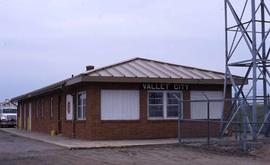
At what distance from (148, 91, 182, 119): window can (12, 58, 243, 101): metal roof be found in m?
1.01

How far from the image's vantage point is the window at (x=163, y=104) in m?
28.4

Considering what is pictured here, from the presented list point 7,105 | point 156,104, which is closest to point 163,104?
point 156,104

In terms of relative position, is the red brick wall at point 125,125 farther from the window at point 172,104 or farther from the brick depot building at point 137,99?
the window at point 172,104

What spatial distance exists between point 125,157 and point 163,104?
389 inches

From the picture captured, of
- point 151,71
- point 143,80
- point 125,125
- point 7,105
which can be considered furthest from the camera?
point 7,105

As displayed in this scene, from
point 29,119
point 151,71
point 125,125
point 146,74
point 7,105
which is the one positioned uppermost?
point 151,71

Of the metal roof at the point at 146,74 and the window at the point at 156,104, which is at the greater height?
the metal roof at the point at 146,74

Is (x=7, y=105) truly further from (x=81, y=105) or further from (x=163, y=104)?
(x=163, y=104)

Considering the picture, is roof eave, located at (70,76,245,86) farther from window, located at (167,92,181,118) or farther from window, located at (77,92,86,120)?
window, located at (167,92,181,118)

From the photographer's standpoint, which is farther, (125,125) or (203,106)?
(203,106)

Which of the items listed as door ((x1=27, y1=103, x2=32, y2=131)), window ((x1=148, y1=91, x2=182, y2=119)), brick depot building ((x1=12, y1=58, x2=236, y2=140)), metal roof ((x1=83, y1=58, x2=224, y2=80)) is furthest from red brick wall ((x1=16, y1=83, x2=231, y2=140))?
door ((x1=27, y1=103, x2=32, y2=131))

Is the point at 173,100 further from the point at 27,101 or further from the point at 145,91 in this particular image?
the point at 27,101

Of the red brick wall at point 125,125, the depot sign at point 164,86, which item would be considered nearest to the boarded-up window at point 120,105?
the red brick wall at point 125,125

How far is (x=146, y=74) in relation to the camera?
28.1 meters
